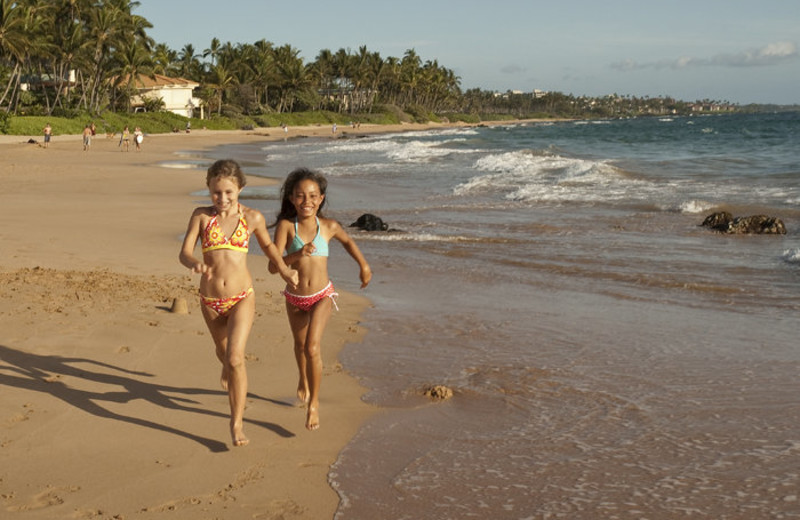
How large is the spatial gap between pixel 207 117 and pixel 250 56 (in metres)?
14.1

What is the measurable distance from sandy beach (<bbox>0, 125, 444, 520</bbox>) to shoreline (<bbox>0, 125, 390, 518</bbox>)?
1cm

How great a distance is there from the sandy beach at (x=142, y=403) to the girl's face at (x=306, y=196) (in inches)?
50.0

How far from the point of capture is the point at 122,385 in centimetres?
575

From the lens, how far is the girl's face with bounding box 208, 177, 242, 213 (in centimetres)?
492

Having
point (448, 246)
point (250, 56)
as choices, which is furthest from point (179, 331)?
point (250, 56)

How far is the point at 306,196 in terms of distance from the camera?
534 cm

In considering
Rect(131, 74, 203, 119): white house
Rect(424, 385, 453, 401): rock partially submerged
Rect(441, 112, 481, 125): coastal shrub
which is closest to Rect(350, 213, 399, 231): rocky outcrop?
Rect(424, 385, 453, 401): rock partially submerged

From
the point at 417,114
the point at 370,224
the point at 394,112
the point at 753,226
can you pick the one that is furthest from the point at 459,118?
the point at 370,224

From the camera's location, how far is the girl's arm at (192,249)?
473cm

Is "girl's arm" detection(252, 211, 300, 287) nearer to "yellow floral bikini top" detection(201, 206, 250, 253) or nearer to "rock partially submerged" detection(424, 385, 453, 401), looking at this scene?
"yellow floral bikini top" detection(201, 206, 250, 253)

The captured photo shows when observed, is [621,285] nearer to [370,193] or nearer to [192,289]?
[192,289]

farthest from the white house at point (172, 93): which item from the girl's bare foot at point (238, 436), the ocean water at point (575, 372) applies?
the girl's bare foot at point (238, 436)

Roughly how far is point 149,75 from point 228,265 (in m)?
78.8

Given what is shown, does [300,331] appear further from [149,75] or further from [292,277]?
[149,75]
